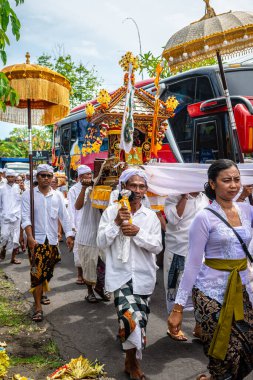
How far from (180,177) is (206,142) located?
11.0 feet

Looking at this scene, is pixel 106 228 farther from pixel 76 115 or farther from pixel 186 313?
pixel 76 115

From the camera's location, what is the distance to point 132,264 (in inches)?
154

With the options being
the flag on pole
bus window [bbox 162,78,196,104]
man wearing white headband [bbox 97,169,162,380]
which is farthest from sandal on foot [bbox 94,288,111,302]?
bus window [bbox 162,78,196,104]

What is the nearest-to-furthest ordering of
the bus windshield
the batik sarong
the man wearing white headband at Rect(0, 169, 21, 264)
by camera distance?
the batik sarong
the bus windshield
the man wearing white headband at Rect(0, 169, 21, 264)

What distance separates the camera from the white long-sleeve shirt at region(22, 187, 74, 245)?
563 centimetres

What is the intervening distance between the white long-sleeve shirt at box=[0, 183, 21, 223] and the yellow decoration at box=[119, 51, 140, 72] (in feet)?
16.8

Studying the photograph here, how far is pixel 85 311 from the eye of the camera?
573cm

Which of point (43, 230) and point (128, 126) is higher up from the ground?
point (128, 126)

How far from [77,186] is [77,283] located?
1.56 meters

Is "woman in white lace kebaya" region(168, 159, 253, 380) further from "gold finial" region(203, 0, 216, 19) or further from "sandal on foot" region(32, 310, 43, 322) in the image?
"gold finial" region(203, 0, 216, 19)

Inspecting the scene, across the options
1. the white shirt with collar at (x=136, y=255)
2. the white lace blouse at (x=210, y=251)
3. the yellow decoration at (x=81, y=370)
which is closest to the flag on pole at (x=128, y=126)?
the white shirt with collar at (x=136, y=255)

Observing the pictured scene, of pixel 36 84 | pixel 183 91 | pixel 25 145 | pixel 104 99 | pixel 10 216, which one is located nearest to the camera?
pixel 36 84

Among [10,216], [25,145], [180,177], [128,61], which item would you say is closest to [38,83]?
[128,61]

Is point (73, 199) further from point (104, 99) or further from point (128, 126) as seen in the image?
point (128, 126)
